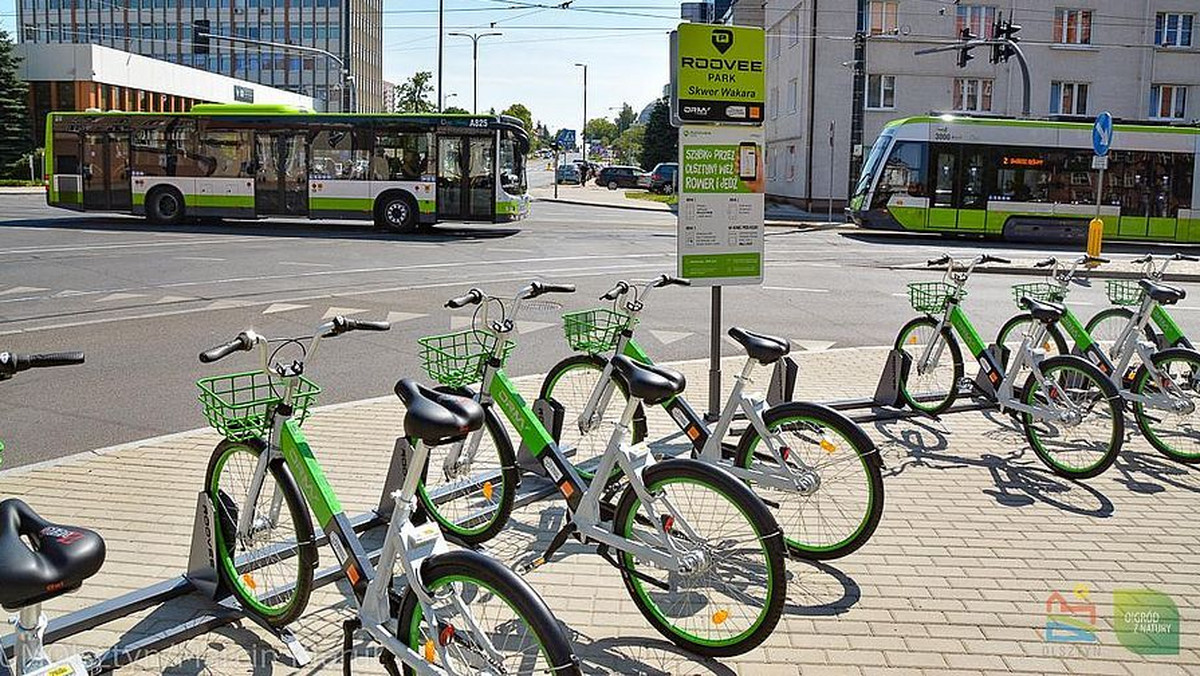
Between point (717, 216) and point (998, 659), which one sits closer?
point (998, 659)

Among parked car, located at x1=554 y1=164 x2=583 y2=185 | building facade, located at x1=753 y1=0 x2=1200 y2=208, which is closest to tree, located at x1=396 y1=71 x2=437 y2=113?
parked car, located at x1=554 y1=164 x2=583 y2=185

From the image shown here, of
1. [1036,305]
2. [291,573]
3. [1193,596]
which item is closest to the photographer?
[291,573]

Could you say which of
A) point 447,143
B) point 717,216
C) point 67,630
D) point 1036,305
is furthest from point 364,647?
point 447,143

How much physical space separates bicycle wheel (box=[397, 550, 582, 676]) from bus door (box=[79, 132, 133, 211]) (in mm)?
27122

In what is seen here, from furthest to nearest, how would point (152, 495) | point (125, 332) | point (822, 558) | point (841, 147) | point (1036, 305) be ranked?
point (841, 147)
point (125, 332)
point (1036, 305)
point (152, 495)
point (822, 558)

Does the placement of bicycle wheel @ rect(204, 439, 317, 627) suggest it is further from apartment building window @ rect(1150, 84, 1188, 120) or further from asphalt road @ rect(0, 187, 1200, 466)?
apartment building window @ rect(1150, 84, 1188, 120)

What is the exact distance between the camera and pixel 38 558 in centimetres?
260

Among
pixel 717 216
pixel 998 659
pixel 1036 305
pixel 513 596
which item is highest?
pixel 717 216

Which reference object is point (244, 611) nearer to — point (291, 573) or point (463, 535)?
point (291, 573)

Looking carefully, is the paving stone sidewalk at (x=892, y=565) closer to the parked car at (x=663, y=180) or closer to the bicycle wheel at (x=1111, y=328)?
the bicycle wheel at (x=1111, y=328)

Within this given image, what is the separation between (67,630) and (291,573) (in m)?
0.82

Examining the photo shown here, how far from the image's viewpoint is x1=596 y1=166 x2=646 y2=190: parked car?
219ft

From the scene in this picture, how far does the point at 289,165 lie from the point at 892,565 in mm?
23715

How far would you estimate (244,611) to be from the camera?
4305 millimetres
